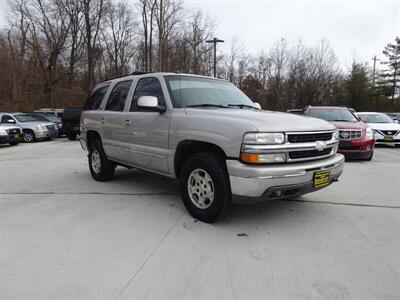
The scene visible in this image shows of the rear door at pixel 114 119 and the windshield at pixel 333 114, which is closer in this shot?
the rear door at pixel 114 119

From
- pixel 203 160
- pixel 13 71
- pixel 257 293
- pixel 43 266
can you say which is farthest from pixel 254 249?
pixel 13 71

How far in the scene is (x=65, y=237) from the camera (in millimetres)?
3461

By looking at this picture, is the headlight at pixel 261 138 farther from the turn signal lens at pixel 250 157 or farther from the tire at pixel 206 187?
the tire at pixel 206 187

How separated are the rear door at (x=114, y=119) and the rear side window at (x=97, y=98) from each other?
37cm

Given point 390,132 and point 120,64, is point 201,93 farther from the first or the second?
point 120,64

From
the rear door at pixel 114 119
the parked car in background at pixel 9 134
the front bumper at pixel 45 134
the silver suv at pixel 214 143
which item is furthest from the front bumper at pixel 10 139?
the silver suv at pixel 214 143

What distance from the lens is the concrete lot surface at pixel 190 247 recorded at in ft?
8.23

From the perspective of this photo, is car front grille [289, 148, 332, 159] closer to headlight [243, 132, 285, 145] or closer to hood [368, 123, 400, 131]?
headlight [243, 132, 285, 145]

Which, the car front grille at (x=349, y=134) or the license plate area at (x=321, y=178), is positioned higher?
the car front grille at (x=349, y=134)

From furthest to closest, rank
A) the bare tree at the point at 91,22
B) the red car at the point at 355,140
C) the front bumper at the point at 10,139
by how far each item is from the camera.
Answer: the bare tree at the point at 91,22, the front bumper at the point at 10,139, the red car at the point at 355,140

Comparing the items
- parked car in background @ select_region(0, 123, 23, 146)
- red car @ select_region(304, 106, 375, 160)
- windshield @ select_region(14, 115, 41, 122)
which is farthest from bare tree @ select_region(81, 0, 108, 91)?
red car @ select_region(304, 106, 375, 160)

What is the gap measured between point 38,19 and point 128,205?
115 ft

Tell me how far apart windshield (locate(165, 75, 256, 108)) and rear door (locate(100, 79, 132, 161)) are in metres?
1.12

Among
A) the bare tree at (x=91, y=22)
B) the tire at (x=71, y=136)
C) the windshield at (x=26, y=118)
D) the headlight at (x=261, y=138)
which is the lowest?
the tire at (x=71, y=136)
